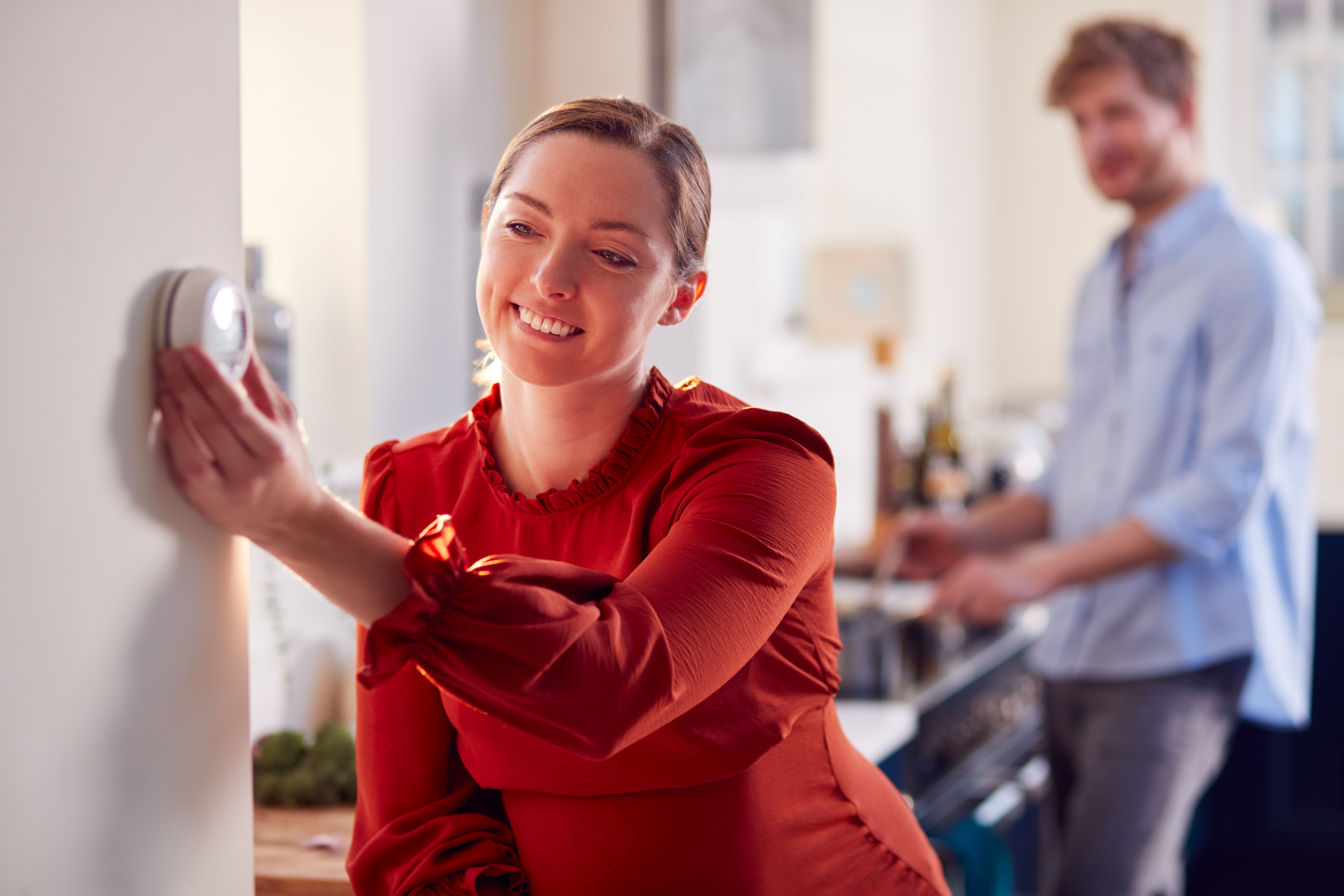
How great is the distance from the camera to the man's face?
2035 millimetres

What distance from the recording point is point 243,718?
2.63 ft

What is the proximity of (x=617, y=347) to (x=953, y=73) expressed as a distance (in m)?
3.98

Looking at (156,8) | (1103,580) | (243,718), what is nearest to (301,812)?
(243,718)

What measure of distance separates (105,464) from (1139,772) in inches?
65.5

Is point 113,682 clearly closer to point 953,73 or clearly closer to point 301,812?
point 301,812

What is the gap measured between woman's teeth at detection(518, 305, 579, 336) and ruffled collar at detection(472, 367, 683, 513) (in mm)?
93

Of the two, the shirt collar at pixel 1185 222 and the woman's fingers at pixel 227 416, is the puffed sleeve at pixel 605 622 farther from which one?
the shirt collar at pixel 1185 222

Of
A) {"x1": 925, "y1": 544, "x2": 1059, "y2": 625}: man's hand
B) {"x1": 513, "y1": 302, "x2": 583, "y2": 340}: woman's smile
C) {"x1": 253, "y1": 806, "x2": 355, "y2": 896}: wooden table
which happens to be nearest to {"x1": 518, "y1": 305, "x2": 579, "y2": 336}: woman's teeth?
{"x1": 513, "y1": 302, "x2": 583, "y2": 340}: woman's smile

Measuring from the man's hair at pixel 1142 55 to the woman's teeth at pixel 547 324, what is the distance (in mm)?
1569

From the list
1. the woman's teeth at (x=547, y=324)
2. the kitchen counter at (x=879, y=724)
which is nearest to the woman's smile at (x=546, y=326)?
the woman's teeth at (x=547, y=324)

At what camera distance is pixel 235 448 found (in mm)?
676

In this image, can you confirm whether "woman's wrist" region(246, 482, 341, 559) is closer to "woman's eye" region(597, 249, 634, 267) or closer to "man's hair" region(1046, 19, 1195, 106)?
"woman's eye" region(597, 249, 634, 267)

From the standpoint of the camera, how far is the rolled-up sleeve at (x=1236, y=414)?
191cm

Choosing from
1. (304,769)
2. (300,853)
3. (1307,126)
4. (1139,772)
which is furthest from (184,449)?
(1307,126)
